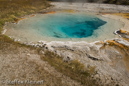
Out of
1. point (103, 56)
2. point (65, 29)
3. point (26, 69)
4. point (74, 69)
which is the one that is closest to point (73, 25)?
point (65, 29)

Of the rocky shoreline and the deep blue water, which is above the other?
the deep blue water

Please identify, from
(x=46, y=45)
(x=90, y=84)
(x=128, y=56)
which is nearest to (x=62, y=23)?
(x=46, y=45)

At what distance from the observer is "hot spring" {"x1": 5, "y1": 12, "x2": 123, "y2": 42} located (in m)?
11.2

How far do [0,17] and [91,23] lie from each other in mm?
15975

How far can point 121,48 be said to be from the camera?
9.22 metres

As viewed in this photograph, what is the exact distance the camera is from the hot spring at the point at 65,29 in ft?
36.8

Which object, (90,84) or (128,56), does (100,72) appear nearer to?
(90,84)

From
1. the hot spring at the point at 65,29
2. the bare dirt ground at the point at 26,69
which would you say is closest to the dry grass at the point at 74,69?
the bare dirt ground at the point at 26,69

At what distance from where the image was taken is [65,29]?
14.2m

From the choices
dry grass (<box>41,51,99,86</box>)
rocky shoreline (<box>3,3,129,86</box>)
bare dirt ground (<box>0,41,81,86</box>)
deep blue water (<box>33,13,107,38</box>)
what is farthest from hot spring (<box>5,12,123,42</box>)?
dry grass (<box>41,51,99,86</box>)

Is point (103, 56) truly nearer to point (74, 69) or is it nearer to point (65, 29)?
point (74, 69)

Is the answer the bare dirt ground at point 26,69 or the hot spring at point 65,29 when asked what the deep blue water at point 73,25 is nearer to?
the hot spring at point 65,29

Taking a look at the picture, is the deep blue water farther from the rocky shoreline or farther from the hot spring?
the rocky shoreline

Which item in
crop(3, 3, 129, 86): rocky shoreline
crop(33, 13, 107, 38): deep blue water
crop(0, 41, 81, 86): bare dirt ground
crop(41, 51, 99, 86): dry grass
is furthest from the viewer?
crop(33, 13, 107, 38): deep blue water
